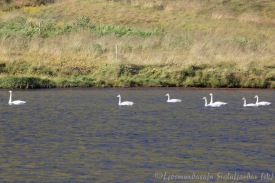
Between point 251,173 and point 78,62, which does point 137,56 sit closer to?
point 78,62

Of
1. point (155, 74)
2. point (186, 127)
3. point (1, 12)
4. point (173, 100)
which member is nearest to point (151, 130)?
point (186, 127)

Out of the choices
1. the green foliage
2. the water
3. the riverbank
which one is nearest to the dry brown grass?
the riverbank

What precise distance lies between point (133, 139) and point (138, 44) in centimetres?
2088

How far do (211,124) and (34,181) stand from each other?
372 inches

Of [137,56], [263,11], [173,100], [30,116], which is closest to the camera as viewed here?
[30,116]

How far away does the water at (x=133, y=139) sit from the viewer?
718 inches

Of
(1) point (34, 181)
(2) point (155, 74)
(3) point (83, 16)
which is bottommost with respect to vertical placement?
(1) point (34, 181)

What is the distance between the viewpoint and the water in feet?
59.8

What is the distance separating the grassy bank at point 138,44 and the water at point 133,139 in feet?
10.9

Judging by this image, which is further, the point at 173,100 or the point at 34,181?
the point at 173,100

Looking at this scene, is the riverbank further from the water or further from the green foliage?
the water

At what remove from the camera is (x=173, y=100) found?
30.3 metres

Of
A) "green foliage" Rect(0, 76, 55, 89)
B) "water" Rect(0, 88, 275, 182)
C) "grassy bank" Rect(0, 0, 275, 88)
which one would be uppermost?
"grassy bank" Rect(0, 0, 275, 88)

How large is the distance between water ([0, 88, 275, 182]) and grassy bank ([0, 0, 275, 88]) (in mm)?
3326
